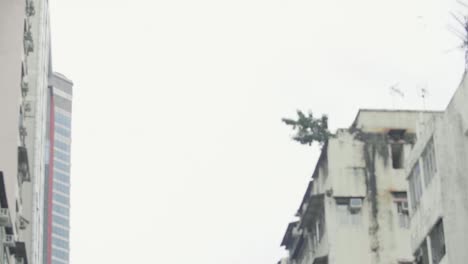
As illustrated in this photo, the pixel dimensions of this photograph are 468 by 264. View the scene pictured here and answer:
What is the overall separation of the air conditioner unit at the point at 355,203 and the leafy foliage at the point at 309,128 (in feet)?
9.90

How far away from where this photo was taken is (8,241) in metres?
47.8

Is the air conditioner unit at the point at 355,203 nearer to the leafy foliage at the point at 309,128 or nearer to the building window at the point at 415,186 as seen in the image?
the leafy foliage at the point at 309,128

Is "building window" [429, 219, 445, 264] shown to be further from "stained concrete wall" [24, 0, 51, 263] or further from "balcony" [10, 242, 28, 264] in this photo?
"stained concrete wall" [24, 0, 51, 263]

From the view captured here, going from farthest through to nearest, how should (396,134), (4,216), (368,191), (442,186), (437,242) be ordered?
(396,134)
(368,191)
(4,216)
(437,242)
(442,186)

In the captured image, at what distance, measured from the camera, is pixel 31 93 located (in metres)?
72.6

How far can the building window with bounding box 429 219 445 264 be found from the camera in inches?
1498

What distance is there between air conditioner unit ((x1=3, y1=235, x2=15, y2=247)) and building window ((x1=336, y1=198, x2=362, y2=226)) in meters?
13.8

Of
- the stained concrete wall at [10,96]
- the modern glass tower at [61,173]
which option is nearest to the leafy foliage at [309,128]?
the stained concrete wall at [10,96]

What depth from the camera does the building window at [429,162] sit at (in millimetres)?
38562

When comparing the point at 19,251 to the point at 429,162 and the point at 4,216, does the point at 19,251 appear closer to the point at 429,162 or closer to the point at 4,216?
the point at 4,216

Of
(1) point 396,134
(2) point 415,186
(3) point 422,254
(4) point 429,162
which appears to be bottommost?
(3) point 422,254

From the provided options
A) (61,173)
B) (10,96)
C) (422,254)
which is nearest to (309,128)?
(10,96)

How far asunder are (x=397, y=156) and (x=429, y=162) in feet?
55.2

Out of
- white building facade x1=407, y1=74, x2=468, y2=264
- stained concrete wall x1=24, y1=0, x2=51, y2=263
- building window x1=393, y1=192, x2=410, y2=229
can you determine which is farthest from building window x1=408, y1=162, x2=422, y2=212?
stained concrete wall x1=24, y1=0, x2=51, y2=263
